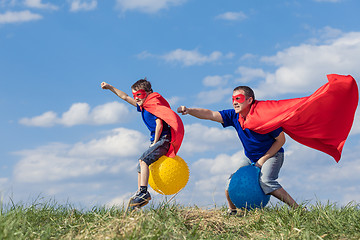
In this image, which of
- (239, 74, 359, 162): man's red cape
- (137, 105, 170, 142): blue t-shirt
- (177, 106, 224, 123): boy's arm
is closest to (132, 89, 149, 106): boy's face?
(137, 105, 170, 142): blue t-shirt

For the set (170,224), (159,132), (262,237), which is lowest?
(262,237)

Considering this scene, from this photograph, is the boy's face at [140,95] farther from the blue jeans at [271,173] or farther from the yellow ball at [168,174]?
the blue jeans at [271,173]

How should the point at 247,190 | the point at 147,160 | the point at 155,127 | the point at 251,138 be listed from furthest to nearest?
the point at 155,127, the point at 147,160, the point at 251,138, the point at 247,190

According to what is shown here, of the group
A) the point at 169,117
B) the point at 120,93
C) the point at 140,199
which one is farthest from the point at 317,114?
the point at 120,93

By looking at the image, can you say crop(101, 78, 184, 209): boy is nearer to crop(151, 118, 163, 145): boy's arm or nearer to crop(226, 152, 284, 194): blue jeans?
crop(151, 118, 163, 145): boy's arm

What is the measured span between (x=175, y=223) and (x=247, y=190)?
6.09 ft

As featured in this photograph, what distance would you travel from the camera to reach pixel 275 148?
23.0 ft

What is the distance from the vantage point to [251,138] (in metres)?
7.03

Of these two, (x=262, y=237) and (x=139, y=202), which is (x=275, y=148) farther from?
(x=139, y=202)

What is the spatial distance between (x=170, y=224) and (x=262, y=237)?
4.46 feet

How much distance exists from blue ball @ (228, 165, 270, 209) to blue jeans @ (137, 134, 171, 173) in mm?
1361

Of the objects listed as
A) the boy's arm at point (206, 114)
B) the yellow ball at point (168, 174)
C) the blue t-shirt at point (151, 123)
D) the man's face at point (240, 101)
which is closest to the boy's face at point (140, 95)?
the blue t-shirt at point (151, 123)

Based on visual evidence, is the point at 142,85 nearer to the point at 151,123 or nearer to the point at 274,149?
the point at 151,123

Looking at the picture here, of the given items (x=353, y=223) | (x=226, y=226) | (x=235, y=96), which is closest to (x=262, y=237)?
(x=226, y=226)
